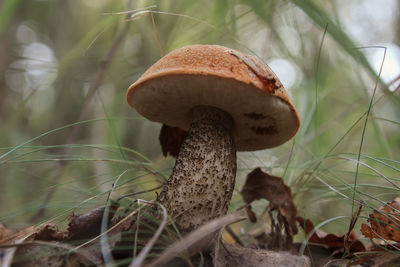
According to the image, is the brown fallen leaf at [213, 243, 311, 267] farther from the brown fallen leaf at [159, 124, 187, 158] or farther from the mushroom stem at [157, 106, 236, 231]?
the brown fallen leaf at [159, 124, 187, 158]

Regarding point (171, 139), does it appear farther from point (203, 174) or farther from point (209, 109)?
point (203, 174)

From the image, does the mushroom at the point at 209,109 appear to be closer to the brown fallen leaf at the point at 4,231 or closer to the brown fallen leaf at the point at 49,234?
the brown fallen leaf at the point at 49,234

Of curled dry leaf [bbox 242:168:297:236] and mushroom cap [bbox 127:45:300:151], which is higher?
mushroom cap [bbox 127:45:300:151]

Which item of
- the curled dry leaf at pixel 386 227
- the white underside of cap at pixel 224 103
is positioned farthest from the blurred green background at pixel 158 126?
the white underside of cap at pixel 224 103

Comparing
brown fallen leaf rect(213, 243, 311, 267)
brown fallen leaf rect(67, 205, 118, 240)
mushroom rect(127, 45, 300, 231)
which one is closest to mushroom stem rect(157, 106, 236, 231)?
mushroom rect(127, 45, 300, 231)

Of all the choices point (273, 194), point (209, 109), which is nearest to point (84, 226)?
point (209, 109)

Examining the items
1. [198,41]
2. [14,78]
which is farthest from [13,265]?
[14,78]
